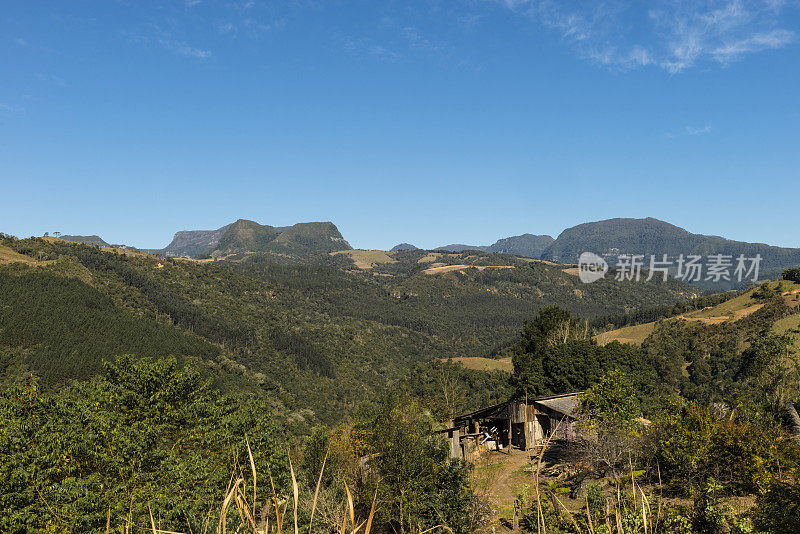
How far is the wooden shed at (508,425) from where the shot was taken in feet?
130

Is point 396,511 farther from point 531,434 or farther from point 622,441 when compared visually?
point 531,434

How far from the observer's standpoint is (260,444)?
81.5ft

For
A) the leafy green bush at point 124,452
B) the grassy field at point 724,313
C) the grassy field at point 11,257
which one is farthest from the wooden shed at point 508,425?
the grassy field at point 11,257

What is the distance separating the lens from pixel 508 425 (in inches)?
1720

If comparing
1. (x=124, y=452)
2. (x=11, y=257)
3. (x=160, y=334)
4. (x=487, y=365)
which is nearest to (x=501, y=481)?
(x=124, y=452)

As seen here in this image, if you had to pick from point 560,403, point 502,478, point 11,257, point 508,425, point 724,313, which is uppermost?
point 11,257

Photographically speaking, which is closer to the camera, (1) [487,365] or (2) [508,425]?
(2) [508,425]

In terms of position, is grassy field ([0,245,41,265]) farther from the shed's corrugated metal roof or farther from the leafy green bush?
the shed's corrugated metal roof

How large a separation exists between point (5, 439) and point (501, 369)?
124m

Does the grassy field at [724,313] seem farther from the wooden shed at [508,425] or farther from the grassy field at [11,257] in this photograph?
the grassy field at [11,257]

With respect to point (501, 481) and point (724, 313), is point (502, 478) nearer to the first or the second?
point (501, 481)

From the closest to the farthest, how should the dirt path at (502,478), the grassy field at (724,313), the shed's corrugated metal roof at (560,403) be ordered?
the dirt path at (502,478) < the shed's corrugated metal roof at (560,403) < the grassy field at (724,313)

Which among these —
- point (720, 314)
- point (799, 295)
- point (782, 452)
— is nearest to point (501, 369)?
point (720, 314)

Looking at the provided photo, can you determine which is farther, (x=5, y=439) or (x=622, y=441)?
(x=622, y=441)
